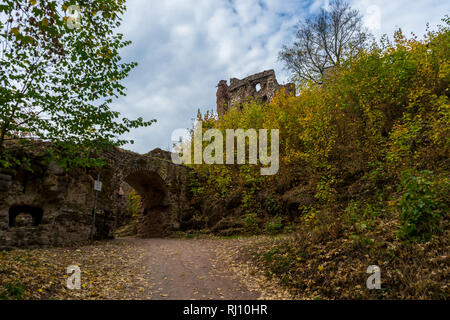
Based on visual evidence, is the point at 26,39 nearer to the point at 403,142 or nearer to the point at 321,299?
the point at 321,299

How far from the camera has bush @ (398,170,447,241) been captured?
4531 millimetres

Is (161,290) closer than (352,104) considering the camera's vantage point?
Yes

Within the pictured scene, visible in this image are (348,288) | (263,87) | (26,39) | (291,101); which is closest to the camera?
(26,39)

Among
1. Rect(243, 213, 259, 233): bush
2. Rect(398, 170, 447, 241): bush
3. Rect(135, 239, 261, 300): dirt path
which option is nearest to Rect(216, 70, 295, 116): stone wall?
Rect(243, 213, 259, 233): bush

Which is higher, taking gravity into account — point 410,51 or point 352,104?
point 410,51

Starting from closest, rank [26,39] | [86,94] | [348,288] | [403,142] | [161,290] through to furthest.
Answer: [26,39]
[348,288]
[161,290]
[86,94]
[403,142]

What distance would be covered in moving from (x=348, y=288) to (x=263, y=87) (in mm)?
24811

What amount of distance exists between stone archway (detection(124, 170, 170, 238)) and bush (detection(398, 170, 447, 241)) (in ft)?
39.4

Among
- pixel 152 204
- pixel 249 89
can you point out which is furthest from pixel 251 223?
pixel 249 89

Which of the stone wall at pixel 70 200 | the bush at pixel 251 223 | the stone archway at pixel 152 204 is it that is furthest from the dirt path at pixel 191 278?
the stone archway at pixel 152 204

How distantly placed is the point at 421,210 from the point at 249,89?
2479 cm

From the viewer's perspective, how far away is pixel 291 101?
13.7m

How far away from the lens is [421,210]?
469cm
